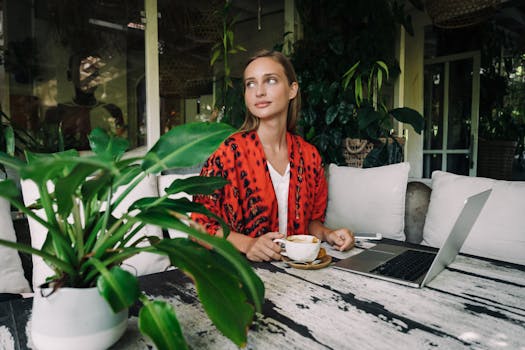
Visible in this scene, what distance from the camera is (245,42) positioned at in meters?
4.59

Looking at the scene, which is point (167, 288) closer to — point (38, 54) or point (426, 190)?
point (426, 190)

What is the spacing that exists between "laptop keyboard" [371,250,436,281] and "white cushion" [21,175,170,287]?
2.95ft

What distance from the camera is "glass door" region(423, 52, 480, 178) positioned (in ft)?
16.0

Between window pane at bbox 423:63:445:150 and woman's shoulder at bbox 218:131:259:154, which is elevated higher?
window pane at bbox 423:63:445:150

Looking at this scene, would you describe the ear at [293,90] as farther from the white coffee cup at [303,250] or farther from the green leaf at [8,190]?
the green leaf at [8,190]

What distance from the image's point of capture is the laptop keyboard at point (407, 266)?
988 millimetres

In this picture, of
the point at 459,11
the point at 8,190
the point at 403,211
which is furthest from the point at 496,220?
the point at 459,11

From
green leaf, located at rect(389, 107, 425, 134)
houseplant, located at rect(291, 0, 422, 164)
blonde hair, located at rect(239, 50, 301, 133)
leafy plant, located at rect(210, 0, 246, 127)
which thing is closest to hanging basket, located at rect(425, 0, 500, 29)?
houseplant, located at rect(291, 0, 422, 164)

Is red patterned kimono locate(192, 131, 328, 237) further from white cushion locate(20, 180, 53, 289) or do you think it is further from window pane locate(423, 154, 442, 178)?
window pane locate(423, 154, 442, 178)

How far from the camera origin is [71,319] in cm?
54

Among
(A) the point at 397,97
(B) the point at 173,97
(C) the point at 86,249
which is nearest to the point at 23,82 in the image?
(B) the point at 173,97

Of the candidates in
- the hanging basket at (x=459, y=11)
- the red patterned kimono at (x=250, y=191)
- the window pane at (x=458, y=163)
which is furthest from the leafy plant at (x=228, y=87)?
the window pane at (x=458, y=163)

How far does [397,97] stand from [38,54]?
391 cm

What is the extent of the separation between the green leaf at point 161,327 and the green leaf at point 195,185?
208mm
